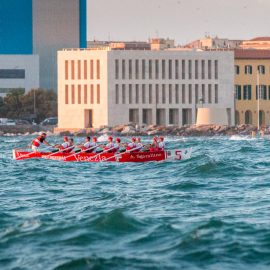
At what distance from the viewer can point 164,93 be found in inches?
5999

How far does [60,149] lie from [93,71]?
273ft

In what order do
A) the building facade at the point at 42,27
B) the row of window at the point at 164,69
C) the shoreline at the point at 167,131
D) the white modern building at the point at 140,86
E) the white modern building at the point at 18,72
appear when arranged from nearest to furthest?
the shoreline at the point at 167,131 → the white modern building at the point at 140,86 → the row of window at the point at 164,69 → the white modern building at the point at 18,72 → the building facade at the point at 42,27

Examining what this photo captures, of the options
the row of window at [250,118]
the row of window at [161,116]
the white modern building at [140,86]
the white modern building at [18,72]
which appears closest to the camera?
the white modern building at [140,86]

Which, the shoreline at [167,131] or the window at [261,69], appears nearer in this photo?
the shoreline at [167,131]

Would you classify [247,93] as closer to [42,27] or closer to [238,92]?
[238,92]

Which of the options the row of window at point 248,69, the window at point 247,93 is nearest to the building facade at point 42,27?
the row of window at point 248,69

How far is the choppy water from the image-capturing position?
28391mm

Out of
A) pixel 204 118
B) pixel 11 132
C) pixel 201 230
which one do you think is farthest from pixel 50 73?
pixel 201 230

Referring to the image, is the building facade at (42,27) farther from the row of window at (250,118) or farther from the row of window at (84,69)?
the row of window at (250,118)

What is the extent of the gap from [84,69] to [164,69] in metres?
8.61

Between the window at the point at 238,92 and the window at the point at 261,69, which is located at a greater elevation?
the window at the point at 261,69

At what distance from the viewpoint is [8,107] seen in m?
170

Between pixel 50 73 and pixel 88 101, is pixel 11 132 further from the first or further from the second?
pixel 50 73

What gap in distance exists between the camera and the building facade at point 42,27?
7239 inches
